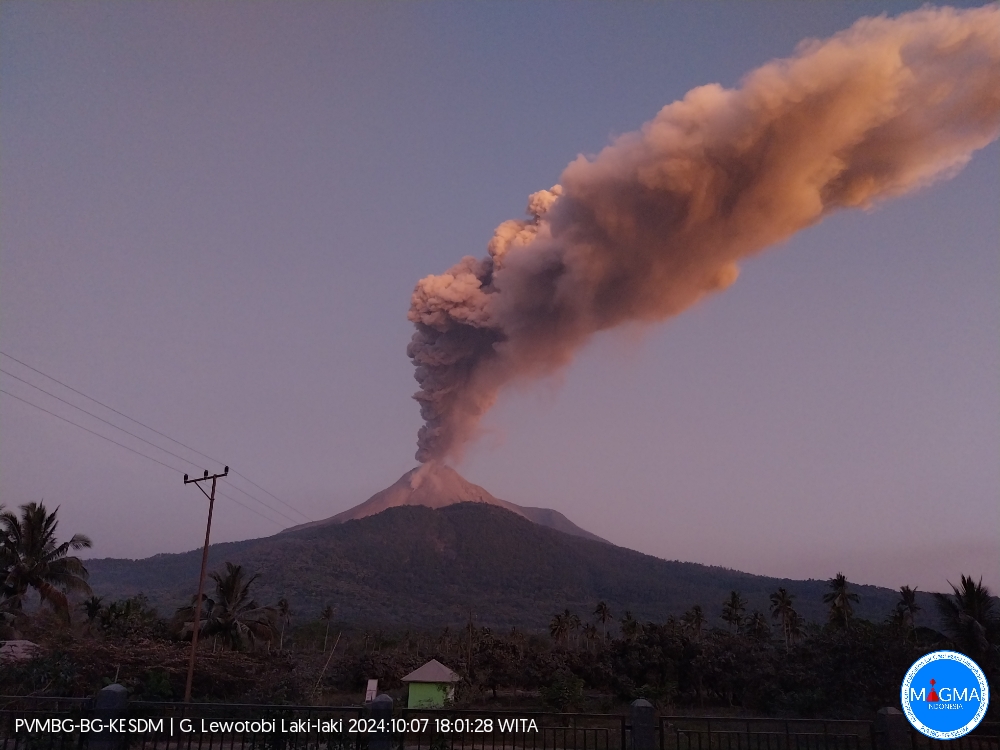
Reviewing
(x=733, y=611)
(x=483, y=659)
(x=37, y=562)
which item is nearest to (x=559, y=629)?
(x=733, y=611)

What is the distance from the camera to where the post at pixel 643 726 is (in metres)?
12.0

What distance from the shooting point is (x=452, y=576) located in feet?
505

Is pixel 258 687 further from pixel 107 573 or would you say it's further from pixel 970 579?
pixel 107 573

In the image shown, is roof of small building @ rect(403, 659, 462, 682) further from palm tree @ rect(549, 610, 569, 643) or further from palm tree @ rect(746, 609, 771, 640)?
palm tree @ rect(549, 610, 569, 643)

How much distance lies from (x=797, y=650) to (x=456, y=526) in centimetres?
15556

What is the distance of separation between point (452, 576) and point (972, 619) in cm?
13225

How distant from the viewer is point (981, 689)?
1196cm

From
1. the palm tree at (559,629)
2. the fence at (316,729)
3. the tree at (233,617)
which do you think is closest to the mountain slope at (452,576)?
the palm tree at (559,629)

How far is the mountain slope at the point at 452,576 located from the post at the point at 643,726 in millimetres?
96203

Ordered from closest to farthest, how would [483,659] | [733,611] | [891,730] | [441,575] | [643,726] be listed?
[643,726] → [891,730] → [483,659] → [733,611] → [441,575]

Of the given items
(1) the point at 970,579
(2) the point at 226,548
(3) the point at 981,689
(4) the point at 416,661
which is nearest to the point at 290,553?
(2) the point at 226,548

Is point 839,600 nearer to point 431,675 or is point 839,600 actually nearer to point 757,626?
point 757,626

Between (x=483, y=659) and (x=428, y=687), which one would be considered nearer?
(x=428, y=687)

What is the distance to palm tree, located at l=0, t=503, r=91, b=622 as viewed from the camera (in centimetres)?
2783
